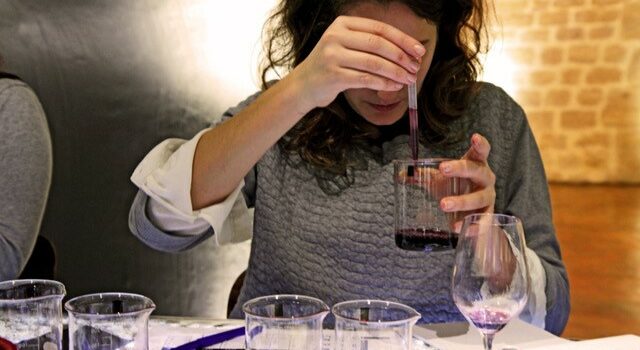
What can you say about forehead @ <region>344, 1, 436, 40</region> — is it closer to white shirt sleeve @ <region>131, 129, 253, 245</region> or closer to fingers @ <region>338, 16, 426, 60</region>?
fingers @ <region>338, 16, 426, 60</region>

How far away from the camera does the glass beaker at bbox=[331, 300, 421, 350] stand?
0.81 meters

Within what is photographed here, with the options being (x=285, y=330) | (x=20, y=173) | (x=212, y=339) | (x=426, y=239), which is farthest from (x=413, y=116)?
(x=20, y=173)

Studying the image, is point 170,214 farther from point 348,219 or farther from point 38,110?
point 38,110

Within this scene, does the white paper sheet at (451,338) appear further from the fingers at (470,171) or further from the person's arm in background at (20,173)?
the person's arm in background at (20,173)

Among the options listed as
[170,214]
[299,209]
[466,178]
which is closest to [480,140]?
[466,178]

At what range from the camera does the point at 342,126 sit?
1.59 metres

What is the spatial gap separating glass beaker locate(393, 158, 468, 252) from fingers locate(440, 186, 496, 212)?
1 cm

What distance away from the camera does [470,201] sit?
46.9 inches

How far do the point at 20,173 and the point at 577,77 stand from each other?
7.11 meters

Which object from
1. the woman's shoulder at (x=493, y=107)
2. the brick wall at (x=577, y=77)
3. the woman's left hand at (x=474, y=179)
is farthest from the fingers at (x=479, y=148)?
the brick wall at (x=577, y=77)

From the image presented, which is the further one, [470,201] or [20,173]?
[20,173]

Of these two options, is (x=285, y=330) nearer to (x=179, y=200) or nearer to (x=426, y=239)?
(x=426, y=239)

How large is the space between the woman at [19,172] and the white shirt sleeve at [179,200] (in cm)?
35

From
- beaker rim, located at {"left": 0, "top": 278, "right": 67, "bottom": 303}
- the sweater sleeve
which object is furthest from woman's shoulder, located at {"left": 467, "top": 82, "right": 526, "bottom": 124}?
beaker rim, located at {"left": 0, "top": 278, "right": 67, "bottom": 303}
